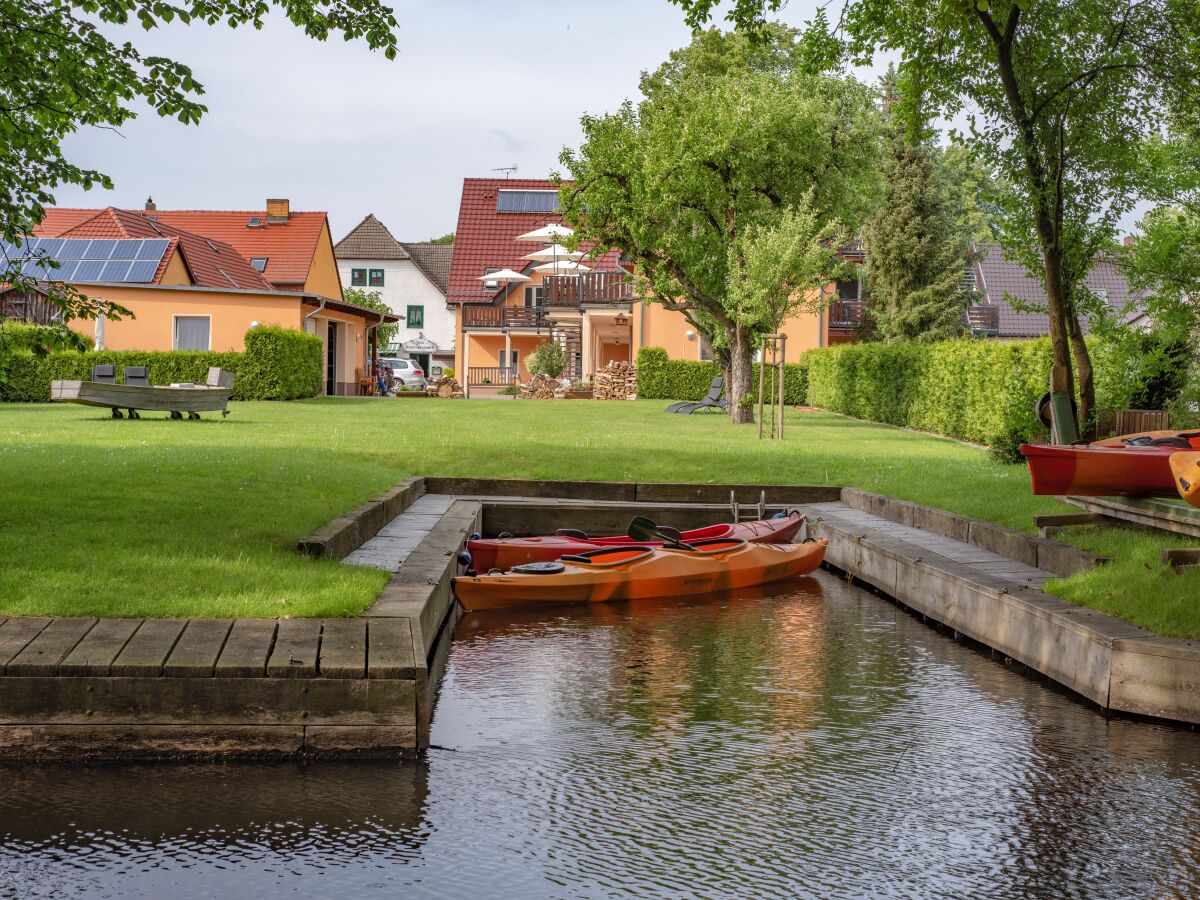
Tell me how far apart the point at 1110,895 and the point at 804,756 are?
191cm

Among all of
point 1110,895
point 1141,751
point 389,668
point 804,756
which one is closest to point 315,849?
point 389,668

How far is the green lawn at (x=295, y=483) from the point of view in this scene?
7.48m

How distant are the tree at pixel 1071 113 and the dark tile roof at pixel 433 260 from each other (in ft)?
203

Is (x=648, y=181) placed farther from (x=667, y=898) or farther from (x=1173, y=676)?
(x=667, y=898)

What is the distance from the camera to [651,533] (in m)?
11.9

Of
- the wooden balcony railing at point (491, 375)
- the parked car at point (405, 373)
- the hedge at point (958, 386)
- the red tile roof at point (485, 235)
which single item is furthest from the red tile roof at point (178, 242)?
the hedge at point (958, 386)

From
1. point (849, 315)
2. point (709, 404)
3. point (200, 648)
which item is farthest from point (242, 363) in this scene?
point (200, 648)

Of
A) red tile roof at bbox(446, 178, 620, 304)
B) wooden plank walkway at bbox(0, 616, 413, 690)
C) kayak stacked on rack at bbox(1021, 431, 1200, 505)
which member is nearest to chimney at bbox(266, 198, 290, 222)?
red tile roof at bbox(446, 178, 620, 304)

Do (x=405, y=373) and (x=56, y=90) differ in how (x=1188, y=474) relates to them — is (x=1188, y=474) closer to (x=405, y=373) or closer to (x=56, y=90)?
(x=56, y=90)

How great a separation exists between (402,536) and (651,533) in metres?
2.25

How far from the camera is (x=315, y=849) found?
5.09 meters

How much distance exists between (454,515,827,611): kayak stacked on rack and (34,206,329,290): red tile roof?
40988 millimetres

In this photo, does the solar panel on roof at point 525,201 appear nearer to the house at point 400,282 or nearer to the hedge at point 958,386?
the house at point 400,282

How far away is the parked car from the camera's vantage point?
5659 cm
